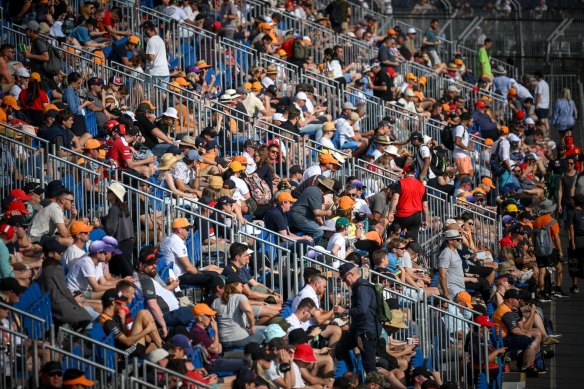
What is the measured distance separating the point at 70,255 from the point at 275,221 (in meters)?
3.81

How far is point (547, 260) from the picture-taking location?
23.8 m

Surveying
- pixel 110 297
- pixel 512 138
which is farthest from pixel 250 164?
pixel 512 138

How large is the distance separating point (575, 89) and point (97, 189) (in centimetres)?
2126

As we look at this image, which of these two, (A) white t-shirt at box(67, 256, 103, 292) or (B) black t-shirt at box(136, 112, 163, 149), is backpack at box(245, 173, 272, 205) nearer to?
(B) black t-shirt at box(136, 112, 163, 149)

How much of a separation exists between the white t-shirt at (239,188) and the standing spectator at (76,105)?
7.16 feet

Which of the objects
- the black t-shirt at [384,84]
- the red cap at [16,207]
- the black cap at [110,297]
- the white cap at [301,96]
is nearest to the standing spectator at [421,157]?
the white cap at [301,96]

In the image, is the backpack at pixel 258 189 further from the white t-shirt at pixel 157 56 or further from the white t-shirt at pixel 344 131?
the white t-shirt at pixel 344 131

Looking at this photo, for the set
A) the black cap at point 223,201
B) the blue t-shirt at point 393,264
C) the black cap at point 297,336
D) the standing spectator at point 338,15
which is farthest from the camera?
the standing spectator at point 338,15

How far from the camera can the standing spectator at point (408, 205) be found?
75.7ft

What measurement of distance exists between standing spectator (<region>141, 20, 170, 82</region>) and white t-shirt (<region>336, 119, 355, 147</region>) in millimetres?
3214

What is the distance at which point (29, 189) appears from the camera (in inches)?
749

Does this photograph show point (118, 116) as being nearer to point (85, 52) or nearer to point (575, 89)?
point (85, 52)

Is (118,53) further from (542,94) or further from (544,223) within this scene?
(542,94)

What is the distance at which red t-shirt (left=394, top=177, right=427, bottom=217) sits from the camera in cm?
2308
